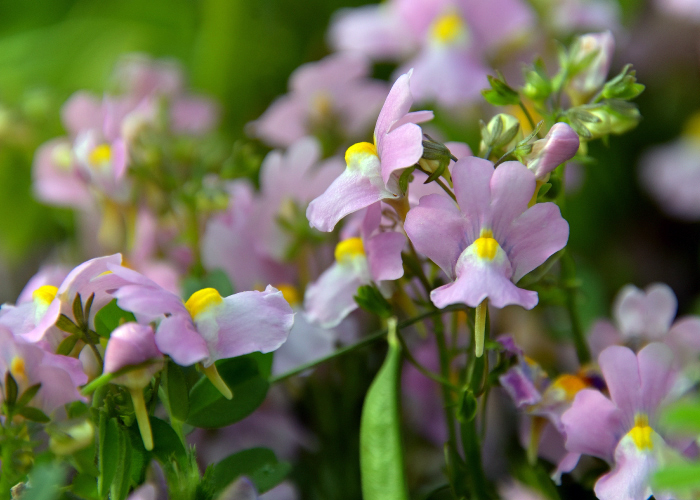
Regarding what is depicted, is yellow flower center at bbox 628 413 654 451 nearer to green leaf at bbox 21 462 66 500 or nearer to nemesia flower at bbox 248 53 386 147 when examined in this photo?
green leaf at bbox 21 462 66 500

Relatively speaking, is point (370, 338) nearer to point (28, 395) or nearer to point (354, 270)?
point (354, 270)

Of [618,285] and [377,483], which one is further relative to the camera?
[618,285]

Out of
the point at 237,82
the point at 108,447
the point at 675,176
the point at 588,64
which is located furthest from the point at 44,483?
the point at 675,176

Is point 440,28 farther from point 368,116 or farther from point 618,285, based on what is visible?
point 618,285

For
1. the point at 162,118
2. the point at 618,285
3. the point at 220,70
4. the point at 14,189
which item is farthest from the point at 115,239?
the point at 618,285

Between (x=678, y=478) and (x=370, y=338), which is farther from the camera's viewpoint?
(x=370, y=338)

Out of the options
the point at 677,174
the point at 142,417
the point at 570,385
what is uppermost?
the point at 142,417
